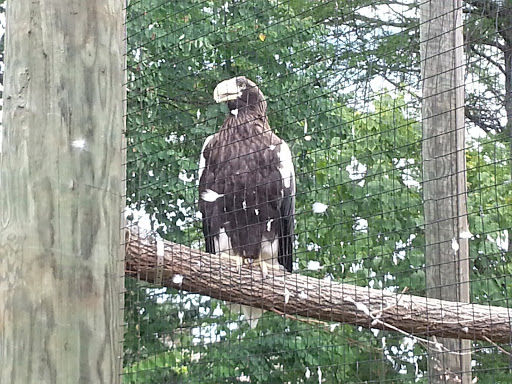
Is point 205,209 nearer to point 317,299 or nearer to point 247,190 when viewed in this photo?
point 247,190

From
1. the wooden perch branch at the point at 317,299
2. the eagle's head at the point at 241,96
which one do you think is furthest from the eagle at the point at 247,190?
the wooden perch branch at the point at 317,299

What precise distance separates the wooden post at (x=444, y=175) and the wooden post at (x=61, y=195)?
5.06 feet

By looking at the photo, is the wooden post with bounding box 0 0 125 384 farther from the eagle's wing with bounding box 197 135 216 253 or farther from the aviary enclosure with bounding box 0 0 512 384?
the eagle's wing with bounding box 197 135 216 253

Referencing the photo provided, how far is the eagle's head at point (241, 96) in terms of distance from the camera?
148 inches

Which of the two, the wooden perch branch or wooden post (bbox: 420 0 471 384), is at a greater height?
wooden post (bbox: 420 0 471 384)

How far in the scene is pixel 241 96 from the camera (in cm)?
390

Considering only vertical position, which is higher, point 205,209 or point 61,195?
point 205,209

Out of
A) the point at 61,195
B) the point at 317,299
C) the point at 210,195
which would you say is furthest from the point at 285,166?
the point at 61,195

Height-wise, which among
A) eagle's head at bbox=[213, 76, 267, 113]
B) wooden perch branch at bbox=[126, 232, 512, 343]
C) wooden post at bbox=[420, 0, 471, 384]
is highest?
eagle's head at bbox=[213, 76, 267, 113]

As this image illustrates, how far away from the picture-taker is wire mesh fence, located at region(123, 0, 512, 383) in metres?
3.40

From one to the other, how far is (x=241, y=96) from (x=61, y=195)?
2577mm

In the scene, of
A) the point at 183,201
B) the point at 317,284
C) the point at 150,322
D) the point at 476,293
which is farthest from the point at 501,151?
the point at 317,284

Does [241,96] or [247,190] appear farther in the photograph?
[241,96]

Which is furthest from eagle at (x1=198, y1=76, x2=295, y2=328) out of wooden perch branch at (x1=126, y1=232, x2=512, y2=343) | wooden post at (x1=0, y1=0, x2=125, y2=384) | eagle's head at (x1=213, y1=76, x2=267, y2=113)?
wooden post at (x1=0, y1=0, x2=125, y2=384)
